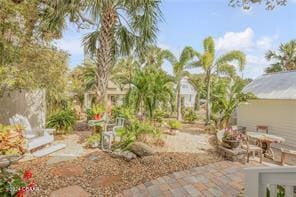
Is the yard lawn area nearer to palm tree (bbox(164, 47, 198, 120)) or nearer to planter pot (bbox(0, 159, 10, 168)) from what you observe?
planter pot (bbox(0, 159, 10, 168))

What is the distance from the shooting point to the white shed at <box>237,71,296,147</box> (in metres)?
11.2

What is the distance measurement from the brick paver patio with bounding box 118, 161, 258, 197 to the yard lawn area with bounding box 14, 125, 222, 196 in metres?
0.31

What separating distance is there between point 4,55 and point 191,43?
12.8 meters

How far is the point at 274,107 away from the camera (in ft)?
39.9

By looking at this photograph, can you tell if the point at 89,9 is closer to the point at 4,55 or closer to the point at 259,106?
the point at 4,55

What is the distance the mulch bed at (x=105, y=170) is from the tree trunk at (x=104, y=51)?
3573mm

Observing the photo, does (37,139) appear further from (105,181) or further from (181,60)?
(181,60)

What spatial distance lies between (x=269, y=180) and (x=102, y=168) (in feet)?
17.5

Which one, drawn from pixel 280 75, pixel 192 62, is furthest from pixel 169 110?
pixel 280 75

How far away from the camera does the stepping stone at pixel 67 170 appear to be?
20.8 ft

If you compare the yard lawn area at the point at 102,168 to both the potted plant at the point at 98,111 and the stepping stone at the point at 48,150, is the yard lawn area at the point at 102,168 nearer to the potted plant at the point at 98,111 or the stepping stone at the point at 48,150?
the stepping stone at the point at 48,150

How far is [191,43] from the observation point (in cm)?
1816

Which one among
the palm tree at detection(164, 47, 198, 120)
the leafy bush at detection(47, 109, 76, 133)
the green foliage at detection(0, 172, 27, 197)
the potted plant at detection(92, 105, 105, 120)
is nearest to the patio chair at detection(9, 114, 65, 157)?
the potted plant at detection(92, 105, 105, 120)

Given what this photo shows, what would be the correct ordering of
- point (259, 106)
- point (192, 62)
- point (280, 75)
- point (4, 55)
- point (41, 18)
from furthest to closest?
point (192, 62), point (280, 75), point (259, 106), point (41, 18), point (4, 55)
